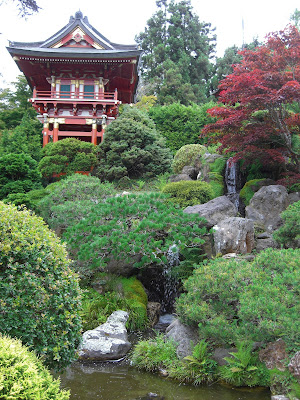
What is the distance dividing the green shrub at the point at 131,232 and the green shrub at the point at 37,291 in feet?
10.8

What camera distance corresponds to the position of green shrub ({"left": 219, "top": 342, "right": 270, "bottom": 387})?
522 centimetres

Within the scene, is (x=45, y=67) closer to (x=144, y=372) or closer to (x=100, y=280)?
(x=100, y=280)

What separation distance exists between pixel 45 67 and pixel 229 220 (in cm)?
1493

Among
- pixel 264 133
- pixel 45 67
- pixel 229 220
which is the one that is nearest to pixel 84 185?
pixel 229 220

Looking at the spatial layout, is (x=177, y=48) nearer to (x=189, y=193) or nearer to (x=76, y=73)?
(x=76, y=73)

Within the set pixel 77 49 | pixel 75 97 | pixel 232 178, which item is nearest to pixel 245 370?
pixel 232 178

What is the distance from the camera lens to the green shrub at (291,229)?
7270mm

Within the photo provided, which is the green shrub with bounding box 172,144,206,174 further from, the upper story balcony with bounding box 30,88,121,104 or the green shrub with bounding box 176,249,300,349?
the green shrub with bounding box 176,249,300,349

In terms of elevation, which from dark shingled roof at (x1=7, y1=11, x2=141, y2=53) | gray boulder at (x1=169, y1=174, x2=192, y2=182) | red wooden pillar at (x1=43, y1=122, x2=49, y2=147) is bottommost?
gray boulder at (x1=169, y1=174, x2=192, y2=182)

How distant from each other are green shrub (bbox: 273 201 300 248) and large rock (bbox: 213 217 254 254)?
2.59ft

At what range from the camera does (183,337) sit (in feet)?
20.2

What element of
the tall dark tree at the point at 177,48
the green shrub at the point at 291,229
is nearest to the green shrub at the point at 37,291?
the green shrub at the point at 291,229

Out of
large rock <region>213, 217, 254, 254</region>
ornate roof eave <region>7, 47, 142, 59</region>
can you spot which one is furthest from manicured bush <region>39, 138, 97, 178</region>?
large rock <region>213, 217, 254, 254</region>

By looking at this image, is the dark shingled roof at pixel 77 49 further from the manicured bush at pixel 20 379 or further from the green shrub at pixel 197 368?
the manicured bush at pixel 20 379
